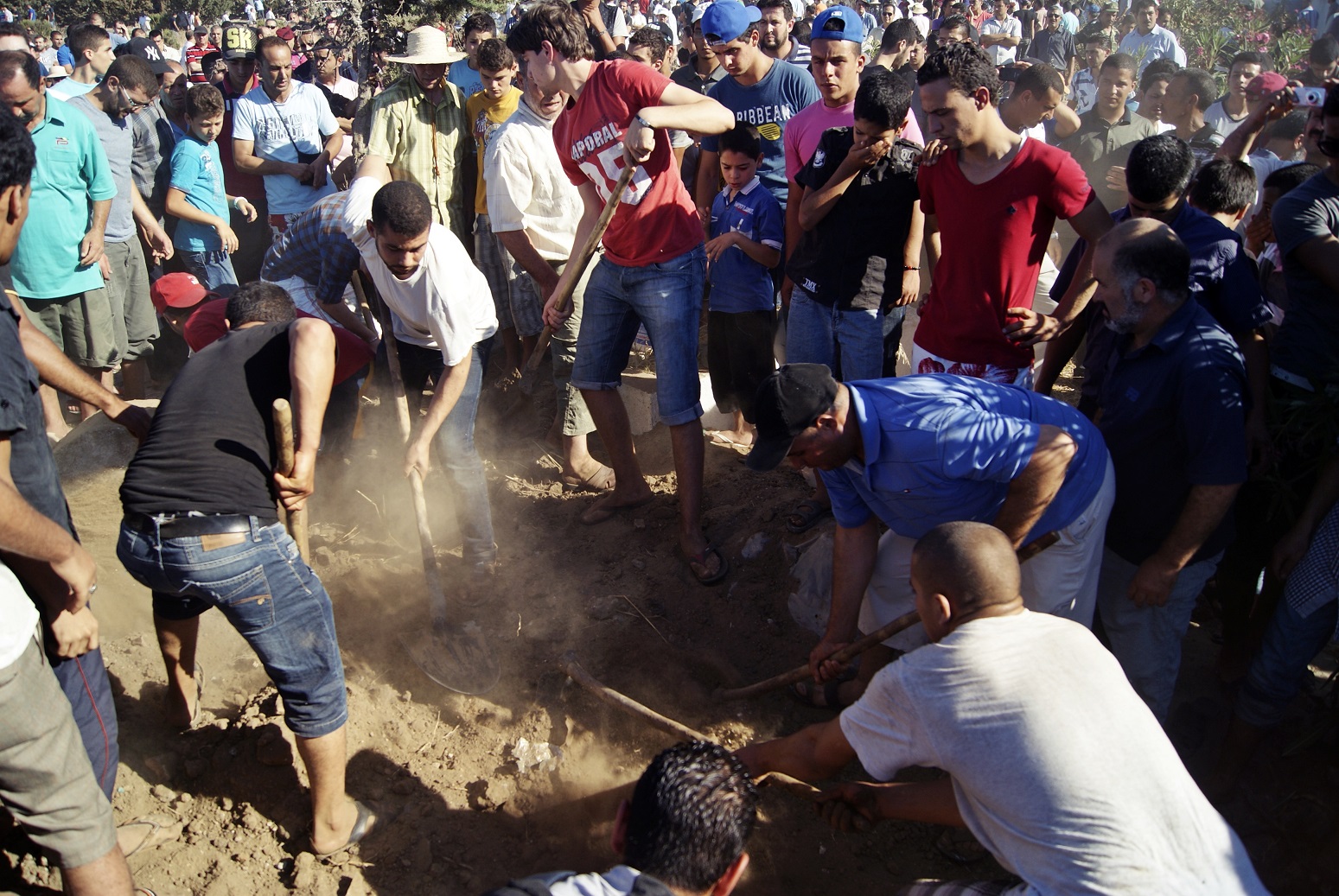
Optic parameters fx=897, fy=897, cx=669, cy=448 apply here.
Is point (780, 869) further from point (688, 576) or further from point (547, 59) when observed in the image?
point (547, 59)

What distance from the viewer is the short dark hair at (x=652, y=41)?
6910 mm

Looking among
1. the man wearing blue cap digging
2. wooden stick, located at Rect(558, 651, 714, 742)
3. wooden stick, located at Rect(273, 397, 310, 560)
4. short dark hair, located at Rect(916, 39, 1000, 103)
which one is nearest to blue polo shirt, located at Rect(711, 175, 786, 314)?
the man wearing blue cap digging

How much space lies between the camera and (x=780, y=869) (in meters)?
3.23

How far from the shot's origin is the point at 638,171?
13.3 ft

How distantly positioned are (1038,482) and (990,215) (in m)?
1.30

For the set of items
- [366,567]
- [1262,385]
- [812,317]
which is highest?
[1262,385]

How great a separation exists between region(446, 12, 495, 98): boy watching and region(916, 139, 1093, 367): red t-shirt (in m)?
3.70

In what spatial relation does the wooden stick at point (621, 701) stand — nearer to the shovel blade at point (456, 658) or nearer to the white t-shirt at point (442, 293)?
the shovel blade at point (456, 658)

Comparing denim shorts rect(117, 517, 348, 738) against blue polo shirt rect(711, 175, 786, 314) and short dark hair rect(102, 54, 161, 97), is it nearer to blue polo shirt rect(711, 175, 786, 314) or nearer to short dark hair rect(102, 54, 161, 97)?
blue polo shirt rect(711, 175, 786, 314)

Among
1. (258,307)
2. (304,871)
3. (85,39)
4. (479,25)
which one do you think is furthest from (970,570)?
(85,39)

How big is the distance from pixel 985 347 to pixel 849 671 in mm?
1505

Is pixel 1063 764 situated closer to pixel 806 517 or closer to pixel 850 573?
pixel 850 573

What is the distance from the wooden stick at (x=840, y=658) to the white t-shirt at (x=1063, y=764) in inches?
22.2

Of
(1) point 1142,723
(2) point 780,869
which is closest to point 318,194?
(2) point 780,869
